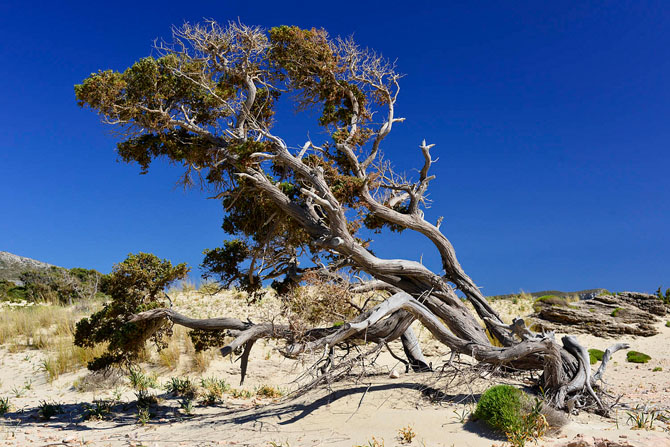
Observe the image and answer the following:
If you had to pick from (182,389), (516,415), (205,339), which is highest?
(205,339)

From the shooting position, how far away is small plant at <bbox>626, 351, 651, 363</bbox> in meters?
16.3

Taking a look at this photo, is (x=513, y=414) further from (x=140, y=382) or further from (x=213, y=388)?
(x=140, y=382)

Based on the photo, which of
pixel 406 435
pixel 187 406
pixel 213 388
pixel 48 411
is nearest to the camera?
pixel 406 435

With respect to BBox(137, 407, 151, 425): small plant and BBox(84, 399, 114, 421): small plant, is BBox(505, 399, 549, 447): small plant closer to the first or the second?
BBox(137, 407, 151, 425): small plant

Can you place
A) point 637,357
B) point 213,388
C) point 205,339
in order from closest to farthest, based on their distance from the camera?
point 205,339 → point 213,388 → point 637,357

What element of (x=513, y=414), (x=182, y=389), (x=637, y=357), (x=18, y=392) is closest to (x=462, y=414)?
(x=513, y=414)

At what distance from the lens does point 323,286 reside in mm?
9273

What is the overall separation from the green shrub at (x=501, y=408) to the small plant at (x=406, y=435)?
1.21m

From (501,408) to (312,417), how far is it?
3.42m

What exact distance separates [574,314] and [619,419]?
1202cm

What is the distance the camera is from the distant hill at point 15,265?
142 ft

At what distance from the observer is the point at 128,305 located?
428 inches

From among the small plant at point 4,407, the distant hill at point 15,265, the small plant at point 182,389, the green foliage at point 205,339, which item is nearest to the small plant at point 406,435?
the green foliage at point 205,339

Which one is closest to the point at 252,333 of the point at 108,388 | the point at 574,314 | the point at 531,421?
the point at 531,421
